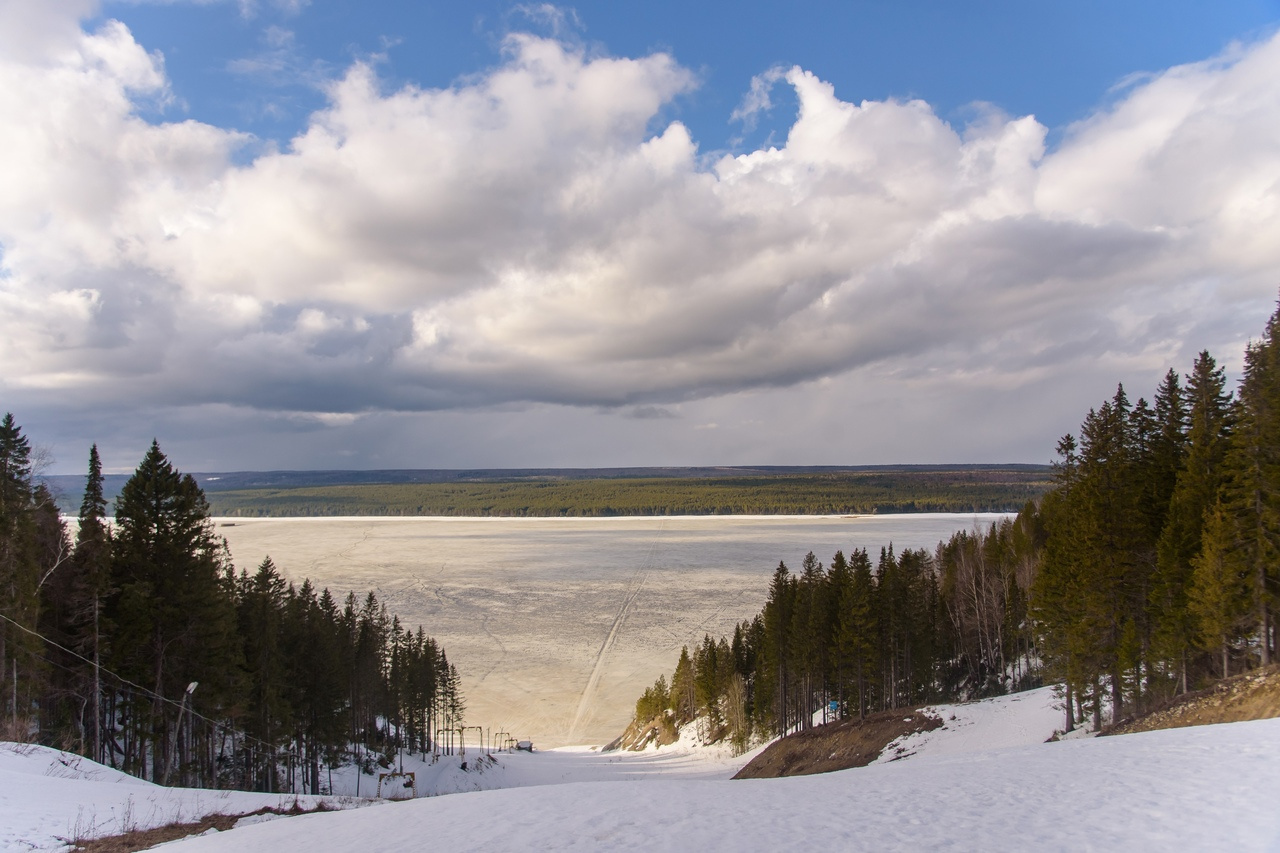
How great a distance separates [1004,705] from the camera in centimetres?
3108

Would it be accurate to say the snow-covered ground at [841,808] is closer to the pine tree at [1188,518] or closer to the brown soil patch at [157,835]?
the brown soil patch at [157,835]

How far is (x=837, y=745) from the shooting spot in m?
30.1

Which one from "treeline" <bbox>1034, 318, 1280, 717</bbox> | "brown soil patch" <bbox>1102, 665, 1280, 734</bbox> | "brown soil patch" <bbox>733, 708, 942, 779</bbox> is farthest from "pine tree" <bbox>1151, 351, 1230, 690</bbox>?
"brown soil patch" <bbox>733, 708, 942, 779</bbox>

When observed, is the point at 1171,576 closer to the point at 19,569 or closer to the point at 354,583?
the point at 19,569

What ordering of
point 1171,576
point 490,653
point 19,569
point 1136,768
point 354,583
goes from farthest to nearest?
point 354,583, point 490,653, point 1171,576, point 19,569, point 1136,768

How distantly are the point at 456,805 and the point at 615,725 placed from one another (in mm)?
43183

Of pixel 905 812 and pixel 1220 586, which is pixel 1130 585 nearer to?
pixel 1220 586

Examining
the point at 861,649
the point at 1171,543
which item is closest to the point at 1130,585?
the point at 1171,543

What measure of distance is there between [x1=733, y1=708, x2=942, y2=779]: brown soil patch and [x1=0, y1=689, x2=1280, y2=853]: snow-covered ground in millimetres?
14837

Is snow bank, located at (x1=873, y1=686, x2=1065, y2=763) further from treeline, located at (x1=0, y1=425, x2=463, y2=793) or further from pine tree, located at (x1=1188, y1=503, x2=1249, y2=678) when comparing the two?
treeline, located at (x1=0, y1=425, x2=463, y2=793)

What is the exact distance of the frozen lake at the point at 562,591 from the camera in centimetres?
5431

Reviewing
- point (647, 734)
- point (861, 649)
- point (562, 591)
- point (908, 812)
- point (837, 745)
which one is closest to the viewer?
point (908, 812)

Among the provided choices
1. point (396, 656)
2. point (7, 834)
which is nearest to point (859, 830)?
point (7, 834)

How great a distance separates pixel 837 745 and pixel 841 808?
74.9 feet
